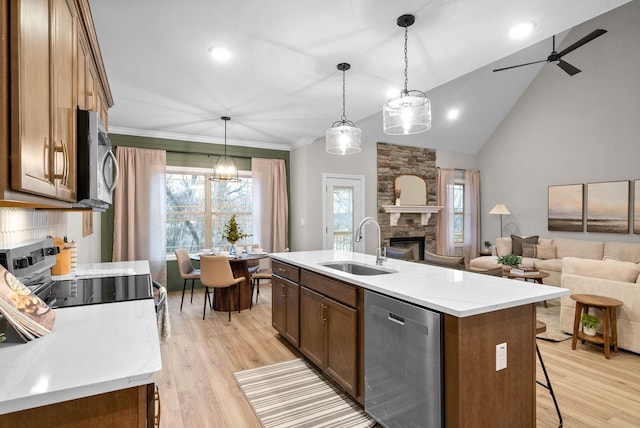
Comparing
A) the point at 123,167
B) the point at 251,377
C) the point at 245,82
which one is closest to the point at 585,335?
the point at 251,377

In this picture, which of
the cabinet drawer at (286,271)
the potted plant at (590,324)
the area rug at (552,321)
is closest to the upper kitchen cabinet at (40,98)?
the cabinet drawer at (286,271)

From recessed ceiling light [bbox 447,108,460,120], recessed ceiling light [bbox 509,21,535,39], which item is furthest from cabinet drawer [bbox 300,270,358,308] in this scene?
recessed ceiling light [bbox 447,108,460,120]

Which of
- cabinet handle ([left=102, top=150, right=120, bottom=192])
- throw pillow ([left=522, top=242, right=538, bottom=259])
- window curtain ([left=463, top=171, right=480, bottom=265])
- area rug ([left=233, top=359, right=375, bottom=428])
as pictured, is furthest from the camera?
window curtain ([left=463, top=171, right=480, bottom=265])

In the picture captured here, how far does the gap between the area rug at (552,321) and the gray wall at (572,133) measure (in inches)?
95.1

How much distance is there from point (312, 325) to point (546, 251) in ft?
18.8

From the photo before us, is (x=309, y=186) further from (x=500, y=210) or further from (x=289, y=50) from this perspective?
(x=500, y=210)

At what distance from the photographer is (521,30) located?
2432mm

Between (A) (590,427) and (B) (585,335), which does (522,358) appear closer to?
(A) (590,427)

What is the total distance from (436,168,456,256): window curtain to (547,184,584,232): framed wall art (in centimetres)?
190

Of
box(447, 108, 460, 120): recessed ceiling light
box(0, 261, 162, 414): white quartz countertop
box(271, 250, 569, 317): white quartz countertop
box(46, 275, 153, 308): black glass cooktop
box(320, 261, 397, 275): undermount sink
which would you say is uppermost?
box(447, 108, 460, 120): recessed ceiling light

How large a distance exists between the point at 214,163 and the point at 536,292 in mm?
5280

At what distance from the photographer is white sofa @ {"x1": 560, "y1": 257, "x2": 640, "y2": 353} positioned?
3123mm

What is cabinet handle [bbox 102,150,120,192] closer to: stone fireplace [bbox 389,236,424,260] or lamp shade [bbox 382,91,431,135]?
lamp shade [bbox 382,91,431,135]

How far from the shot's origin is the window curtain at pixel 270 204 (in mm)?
6141
